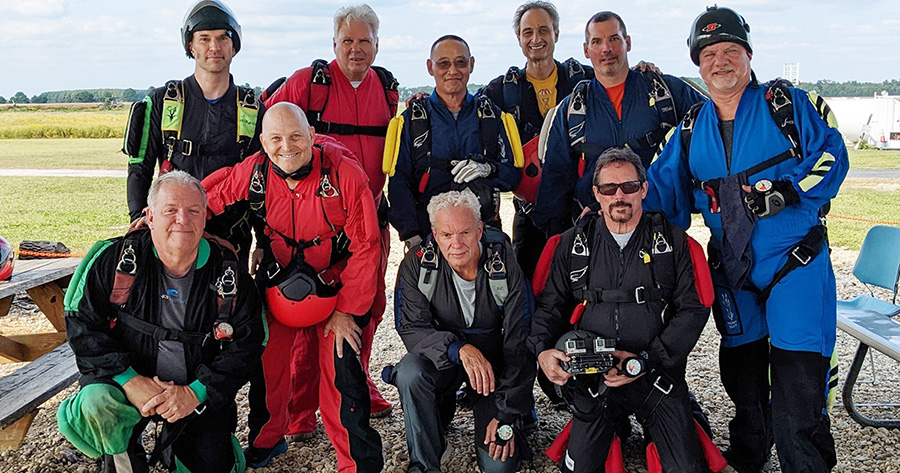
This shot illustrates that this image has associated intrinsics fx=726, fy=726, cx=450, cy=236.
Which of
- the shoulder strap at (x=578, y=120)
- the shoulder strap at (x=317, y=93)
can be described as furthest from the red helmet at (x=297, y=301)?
the shoulder strap at (x=578, y=120)

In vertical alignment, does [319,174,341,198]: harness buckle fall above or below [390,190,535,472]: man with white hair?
above

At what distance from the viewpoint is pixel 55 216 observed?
13961 mm

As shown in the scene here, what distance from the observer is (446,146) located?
14.8 feet

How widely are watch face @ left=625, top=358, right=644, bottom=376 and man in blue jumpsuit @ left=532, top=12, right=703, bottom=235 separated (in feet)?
4.08

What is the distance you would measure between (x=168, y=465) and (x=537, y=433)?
86.1 inches

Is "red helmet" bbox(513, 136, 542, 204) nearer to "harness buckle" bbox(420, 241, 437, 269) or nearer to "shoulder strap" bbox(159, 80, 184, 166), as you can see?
"harness buckle" bbox(420, 241, 437, 269)

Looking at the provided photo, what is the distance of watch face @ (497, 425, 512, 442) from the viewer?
392 cm

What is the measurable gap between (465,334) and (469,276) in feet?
1.07

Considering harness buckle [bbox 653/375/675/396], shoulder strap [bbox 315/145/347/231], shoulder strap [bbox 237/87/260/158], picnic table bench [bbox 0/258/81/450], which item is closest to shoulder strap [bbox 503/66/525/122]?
shoulder strap [bbox 315/145/347/231]

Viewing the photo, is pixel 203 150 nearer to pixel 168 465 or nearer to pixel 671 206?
pixel 168 465

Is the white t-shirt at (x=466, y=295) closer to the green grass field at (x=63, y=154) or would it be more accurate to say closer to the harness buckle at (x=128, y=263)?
the harness buckle at (x=128, y=263)

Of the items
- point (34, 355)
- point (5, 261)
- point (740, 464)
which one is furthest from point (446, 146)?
point (34, 355)

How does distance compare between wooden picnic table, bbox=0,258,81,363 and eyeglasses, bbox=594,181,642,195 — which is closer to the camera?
eyeglasses, bbox=594,181,642,195

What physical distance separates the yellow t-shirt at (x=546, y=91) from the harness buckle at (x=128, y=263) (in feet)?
9.69
